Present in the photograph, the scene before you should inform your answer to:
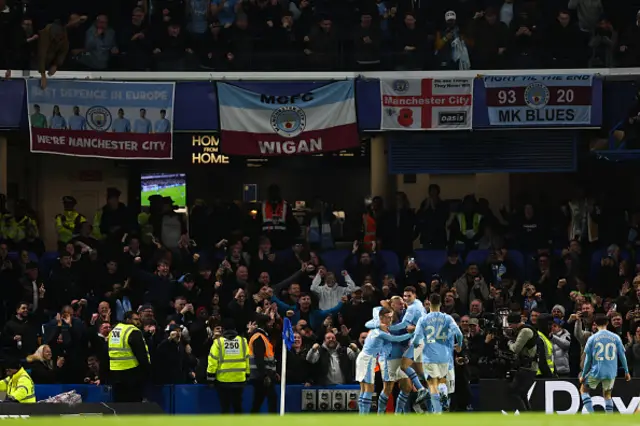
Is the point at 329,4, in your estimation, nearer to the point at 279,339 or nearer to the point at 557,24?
the point at 557,24

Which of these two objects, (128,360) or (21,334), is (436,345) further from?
(21,334)

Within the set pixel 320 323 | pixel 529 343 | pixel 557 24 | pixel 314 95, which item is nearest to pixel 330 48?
pixel 314 95

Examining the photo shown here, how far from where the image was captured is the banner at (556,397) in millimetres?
19969

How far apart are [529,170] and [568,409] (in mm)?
7304

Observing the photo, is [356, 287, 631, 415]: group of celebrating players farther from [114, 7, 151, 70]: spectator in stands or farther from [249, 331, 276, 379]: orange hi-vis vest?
[114, 7, 151, 70]: spectator in stands

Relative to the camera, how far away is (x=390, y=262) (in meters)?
25.0

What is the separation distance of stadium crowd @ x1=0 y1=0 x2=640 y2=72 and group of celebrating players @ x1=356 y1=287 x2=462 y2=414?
26.2 feet

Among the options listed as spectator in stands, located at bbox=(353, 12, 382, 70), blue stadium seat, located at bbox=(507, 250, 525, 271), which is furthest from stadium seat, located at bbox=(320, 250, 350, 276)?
spectator in stands, located at bbox=(353, 12, 382, 70)

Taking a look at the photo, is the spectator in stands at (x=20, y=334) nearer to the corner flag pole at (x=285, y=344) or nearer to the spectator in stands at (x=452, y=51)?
the corner flag pole at (x=285, y=344)

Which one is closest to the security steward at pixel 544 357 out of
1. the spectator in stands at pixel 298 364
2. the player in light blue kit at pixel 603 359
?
the player in light blue kit at pixel 603 359

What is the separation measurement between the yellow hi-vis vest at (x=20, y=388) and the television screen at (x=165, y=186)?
37.6 feet

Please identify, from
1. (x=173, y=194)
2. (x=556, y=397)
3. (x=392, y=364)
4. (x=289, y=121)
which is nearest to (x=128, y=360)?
(x=392, y=364)

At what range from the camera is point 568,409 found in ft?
66.7

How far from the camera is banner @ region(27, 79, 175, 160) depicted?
25.5m
